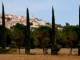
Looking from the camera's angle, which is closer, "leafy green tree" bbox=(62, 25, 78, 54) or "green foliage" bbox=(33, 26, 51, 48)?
"leafy green tree" bbox=(62, 25, 78, 54)

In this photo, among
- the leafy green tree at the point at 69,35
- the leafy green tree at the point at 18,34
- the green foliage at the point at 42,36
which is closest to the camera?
the leafy green tree at the point at 69,35

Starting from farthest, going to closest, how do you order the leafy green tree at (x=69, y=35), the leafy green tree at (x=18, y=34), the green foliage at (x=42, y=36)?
the leafy green tree at (x=18, y=34)
the green foliage at (x=42, y=36)
the leafy green tree at (x=69, y=35)

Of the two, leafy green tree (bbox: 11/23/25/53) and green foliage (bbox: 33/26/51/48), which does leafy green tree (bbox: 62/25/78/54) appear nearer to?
green foliage (bbox: 33/26/51/48)

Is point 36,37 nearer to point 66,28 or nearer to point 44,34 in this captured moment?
point 44,34

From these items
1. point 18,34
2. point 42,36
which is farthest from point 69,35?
point 18,34

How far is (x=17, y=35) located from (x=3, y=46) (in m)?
4.43

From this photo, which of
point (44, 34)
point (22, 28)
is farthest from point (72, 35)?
point (22, 28)

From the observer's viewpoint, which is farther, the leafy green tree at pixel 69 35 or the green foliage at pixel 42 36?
the green foliage at pixel 42 36

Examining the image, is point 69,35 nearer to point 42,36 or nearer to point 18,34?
point 42,36

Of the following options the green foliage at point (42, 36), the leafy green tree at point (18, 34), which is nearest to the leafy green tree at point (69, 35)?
the green foliage at point (42, 36)

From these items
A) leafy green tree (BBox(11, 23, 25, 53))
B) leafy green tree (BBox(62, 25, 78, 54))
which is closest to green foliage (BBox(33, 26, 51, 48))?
leafy green tree (BBox(11, 23, 25, 53))

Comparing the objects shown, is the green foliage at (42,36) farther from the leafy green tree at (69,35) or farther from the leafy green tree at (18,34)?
the leafy green tree at (69,35)

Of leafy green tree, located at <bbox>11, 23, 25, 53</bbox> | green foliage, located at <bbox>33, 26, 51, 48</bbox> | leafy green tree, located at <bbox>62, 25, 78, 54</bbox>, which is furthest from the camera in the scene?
leafy green tree, located at <bbox>11, 23, 25, 53</bbox>

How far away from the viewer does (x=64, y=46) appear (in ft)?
172
